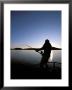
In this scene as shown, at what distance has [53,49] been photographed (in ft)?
3.71

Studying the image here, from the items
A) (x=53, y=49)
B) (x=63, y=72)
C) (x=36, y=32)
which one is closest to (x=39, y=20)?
(x=36, y=32)

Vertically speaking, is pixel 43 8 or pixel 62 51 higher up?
pixel 43 8

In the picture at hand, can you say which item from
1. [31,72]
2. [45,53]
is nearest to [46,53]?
[45,53]

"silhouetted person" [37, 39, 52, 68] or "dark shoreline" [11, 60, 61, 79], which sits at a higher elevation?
"silhouetted person" [37, 39, 52, 68]

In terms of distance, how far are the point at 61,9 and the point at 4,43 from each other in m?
0.34

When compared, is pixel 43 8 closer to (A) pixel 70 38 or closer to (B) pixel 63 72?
(A) pixel 70 38

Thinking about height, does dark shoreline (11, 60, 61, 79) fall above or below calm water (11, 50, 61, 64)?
below

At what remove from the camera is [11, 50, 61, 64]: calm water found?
112 cm

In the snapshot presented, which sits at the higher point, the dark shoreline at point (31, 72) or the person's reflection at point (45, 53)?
the person's reflection at point (45, 53)

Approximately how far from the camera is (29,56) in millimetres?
1127

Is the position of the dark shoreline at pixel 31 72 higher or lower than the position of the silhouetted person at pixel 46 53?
lower

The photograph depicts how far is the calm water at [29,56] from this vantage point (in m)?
1.12

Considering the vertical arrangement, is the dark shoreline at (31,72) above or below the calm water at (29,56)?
below

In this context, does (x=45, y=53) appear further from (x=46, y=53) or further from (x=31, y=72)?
(x=31, y=72)
